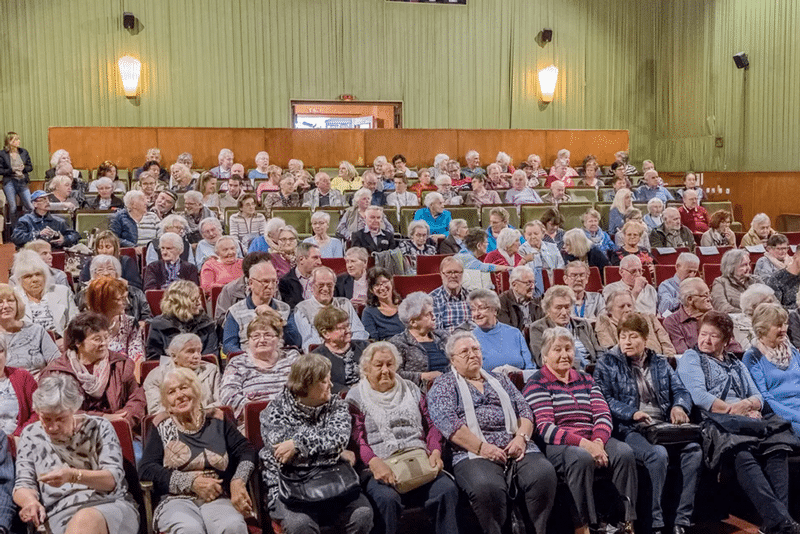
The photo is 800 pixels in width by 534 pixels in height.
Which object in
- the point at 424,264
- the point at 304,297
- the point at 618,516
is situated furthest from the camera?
the point at 424,264

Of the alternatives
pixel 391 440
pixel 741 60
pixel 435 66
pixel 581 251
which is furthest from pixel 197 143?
pixel 391 440

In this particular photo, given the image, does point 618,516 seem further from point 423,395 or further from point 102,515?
point 102,515

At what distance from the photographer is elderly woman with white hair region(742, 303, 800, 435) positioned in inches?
148

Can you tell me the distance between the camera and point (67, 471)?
2826mm

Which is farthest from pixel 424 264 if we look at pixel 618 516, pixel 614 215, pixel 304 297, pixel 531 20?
pixel 531 20

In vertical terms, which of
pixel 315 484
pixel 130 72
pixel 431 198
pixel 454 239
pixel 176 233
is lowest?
pixel 315 484

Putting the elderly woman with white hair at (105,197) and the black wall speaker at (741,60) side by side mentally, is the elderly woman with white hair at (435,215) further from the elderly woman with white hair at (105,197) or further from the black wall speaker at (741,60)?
the black wall speaker at (741,60)

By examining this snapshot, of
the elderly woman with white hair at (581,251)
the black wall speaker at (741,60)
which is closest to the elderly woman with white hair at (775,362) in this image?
the elderly woman with white hair at (581,251)

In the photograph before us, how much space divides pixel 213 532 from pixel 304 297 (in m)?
2.24

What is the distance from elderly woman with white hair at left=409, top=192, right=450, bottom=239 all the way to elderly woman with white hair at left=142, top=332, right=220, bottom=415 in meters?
3.82

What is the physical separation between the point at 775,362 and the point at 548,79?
9133mm

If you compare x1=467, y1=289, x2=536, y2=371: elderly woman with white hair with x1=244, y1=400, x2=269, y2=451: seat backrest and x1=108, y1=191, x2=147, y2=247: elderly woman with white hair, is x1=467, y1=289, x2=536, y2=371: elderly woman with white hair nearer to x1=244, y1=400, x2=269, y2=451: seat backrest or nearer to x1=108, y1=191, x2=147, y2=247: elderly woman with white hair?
x1=244, y1=400, x2=269, y2=451: seat backrest

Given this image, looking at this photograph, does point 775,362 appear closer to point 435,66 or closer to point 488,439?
point 488,439

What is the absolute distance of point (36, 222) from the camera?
6348 millimetres
